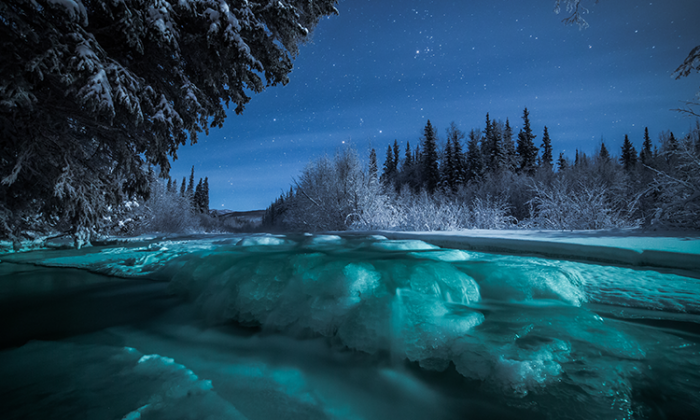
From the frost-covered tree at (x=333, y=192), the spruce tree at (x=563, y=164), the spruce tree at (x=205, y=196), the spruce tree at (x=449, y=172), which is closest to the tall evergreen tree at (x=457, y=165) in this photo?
the spruce tree at (x=449, y=172)

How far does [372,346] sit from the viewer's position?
1.77 metres

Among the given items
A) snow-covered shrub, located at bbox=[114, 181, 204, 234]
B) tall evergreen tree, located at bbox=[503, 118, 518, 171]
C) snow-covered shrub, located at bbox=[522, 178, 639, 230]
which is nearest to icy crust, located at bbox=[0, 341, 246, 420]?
snow-covered shrub, located at bbox=[522, 178, 639, 230]

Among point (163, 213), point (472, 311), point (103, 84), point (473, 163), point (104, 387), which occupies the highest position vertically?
point (473, 163)

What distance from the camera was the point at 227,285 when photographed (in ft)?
8.48

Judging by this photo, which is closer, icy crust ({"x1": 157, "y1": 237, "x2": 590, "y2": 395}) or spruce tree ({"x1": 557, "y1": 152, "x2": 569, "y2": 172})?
icy crust ({"x1": 157, "y1": 237, "x2": 590, "y2": 395})

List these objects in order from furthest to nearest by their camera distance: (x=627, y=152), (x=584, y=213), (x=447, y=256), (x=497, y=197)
→ (x=627, y=152) → (x=497, y=197) → (x=584, y=213) → (x=447, y=256)

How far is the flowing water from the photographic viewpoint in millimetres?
1281

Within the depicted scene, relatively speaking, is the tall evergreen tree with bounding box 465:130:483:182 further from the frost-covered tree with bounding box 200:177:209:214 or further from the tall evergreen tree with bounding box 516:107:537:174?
the frost-covered tree with bounding box 200:177:209:214

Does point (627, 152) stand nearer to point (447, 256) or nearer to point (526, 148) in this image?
point (526, 148)

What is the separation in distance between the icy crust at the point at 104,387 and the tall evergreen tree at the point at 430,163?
35.2 m

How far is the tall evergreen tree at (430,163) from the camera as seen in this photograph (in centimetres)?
3541

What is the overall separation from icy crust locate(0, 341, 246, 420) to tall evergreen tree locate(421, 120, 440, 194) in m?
35.2

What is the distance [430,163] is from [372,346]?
1439 inches

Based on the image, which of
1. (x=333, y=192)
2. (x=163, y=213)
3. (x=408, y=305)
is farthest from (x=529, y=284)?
(x=163, y=213)
